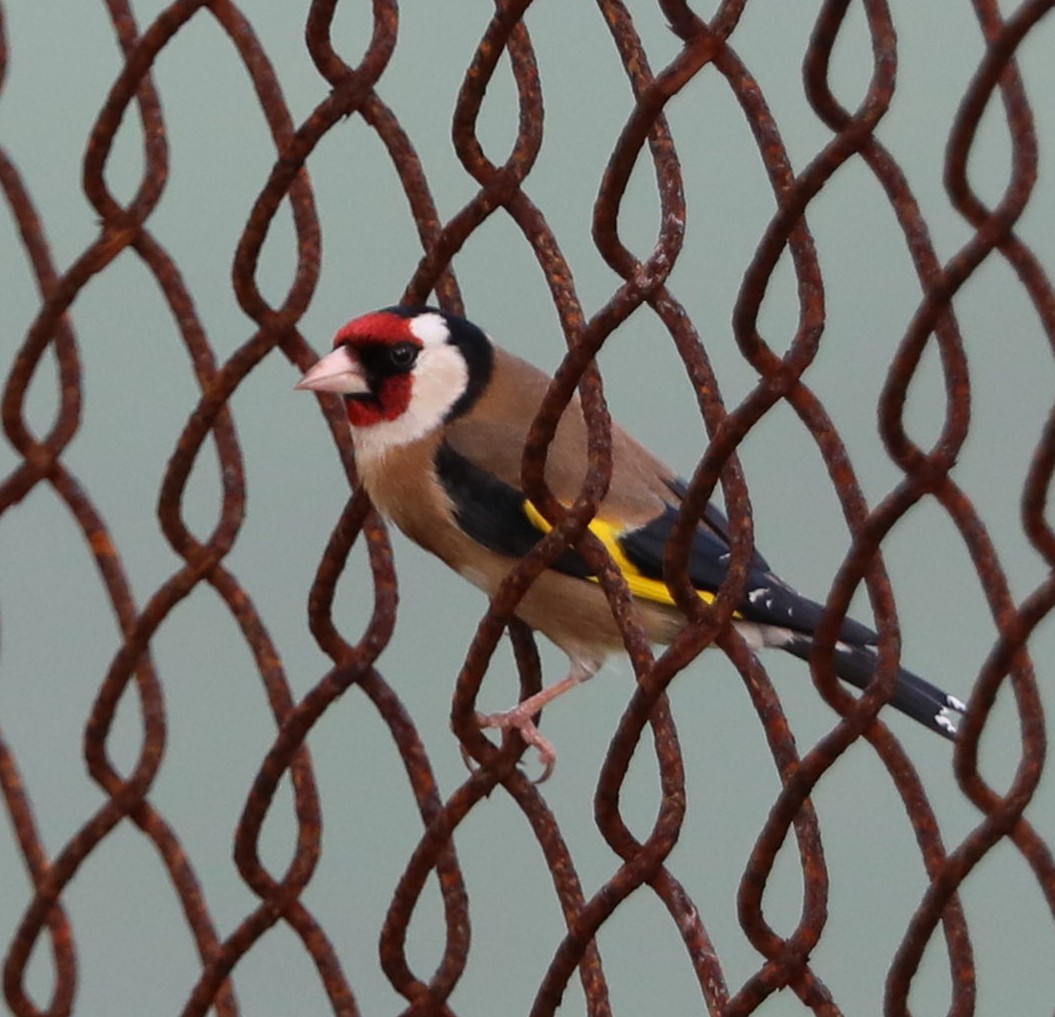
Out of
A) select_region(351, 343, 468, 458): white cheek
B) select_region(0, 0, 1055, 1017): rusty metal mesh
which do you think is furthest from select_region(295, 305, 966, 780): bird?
select_region(0, 0, 1055, 1017): rusty metal mesh

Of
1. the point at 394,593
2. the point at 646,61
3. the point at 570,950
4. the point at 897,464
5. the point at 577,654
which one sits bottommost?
the point at 577,654

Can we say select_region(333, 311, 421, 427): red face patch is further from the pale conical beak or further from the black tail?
the black tail

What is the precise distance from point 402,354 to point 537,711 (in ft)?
1.97

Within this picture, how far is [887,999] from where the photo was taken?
0.85 m

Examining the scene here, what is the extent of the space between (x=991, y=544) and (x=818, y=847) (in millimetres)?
150

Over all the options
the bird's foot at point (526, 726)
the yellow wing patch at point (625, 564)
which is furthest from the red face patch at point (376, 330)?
the bird's foot at point (526, 726)

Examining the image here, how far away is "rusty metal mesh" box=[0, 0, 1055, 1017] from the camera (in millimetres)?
779

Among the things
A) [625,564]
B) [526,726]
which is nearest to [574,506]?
[526,726]

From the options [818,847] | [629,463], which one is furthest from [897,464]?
[629,463]

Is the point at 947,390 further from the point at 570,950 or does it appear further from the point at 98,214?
the point at 98,214

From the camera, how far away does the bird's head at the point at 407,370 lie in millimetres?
1670

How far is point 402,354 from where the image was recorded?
1689 mm

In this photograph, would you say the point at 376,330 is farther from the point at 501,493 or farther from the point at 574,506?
the point at 574,506

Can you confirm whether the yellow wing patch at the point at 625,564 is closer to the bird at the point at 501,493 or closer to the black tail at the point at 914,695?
the bird at the point at 501,493
